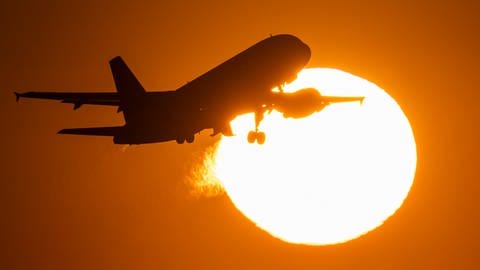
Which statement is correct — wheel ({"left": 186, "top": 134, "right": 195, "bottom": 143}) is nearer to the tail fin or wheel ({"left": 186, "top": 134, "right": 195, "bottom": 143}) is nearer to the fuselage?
the fuselage

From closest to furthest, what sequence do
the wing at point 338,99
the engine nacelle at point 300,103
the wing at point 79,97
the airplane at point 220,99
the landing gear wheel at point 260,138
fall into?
the wing at point 79,97, the airplane at point 220,99, the engine nacelle at point 300,103, the landing gear wheel at point 260,138, the wing at point 338,99

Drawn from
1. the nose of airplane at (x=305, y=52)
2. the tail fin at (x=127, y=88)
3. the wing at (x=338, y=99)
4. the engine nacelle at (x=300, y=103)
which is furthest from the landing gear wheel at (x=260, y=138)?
the tail fin at (x=127, y=88)

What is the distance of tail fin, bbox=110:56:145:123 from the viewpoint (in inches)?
3209

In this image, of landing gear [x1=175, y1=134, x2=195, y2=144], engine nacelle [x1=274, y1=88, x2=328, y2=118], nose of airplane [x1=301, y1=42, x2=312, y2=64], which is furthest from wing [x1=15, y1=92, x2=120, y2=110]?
nose of airplane [x1=301, y1=42, x2=312, y2=64]

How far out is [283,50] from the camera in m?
80.5

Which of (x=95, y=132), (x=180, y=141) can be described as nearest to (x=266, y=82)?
(x=180, y=141)

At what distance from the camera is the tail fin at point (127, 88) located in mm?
81500

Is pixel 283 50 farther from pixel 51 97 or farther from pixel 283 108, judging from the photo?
pixel 51 97

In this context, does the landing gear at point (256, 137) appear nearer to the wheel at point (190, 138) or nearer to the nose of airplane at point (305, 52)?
the wheel at point (190, 138)

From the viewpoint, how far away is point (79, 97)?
78.6 metres

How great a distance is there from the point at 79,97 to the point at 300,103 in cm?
1692

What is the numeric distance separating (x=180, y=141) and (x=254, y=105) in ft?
26.5

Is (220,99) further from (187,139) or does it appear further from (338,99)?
(338,99)

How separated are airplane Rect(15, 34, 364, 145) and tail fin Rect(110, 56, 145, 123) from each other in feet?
0.31
